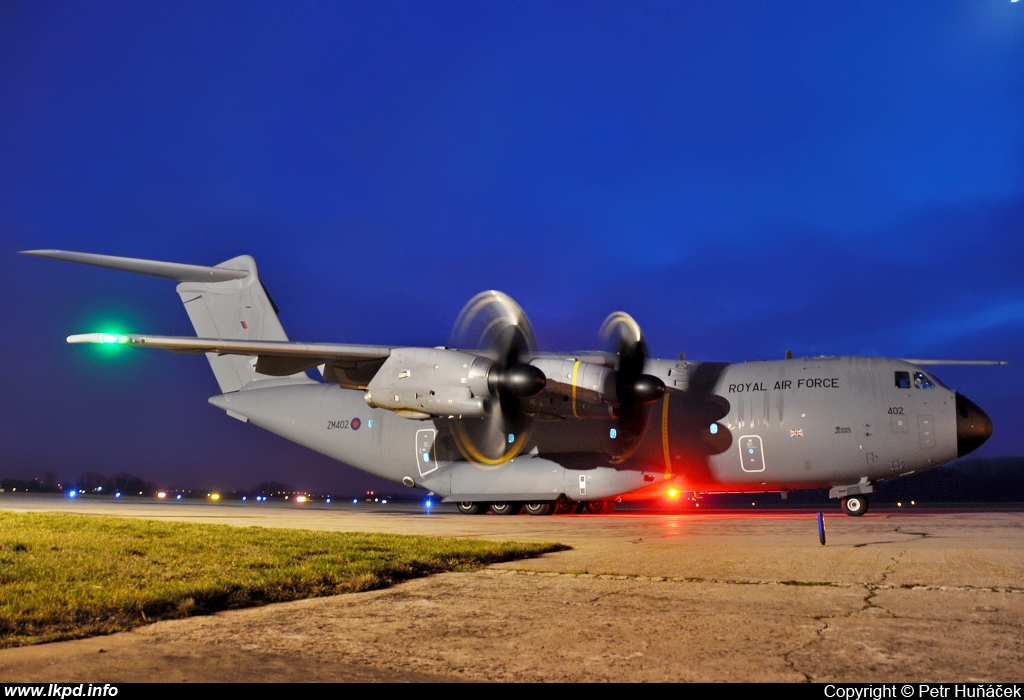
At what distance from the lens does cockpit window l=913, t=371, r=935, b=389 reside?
57.0 ft

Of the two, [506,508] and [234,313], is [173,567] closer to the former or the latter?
[506,508]

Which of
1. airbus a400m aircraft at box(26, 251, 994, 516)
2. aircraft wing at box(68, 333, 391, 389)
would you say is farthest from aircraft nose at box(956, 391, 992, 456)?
aircraft wing at box(68, 333, 391, 389)

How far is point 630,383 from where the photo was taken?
60.2ft

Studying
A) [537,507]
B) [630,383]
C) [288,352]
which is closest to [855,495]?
[630,383]

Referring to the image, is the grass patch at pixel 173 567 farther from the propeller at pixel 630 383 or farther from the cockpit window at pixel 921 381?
the cockpit window at pixel 921 381

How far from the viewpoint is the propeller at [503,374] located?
665 inches

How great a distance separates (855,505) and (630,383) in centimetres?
609

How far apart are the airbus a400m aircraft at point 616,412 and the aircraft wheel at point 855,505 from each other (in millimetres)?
34

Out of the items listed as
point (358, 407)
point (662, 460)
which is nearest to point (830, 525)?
point (662, 460)

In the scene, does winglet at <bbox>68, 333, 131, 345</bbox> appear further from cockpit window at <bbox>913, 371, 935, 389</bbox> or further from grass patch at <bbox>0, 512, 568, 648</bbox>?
cockpit window at <bbox>913, 371, 935, 389</bbox>

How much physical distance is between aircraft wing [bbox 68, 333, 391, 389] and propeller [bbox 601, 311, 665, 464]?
572 cm

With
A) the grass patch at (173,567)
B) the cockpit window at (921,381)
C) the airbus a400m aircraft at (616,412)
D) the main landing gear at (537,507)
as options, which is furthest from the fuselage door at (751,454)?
the grass patch at (173,567)

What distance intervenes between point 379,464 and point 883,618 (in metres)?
19.0

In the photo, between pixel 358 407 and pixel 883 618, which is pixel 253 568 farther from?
pixel 358 407
